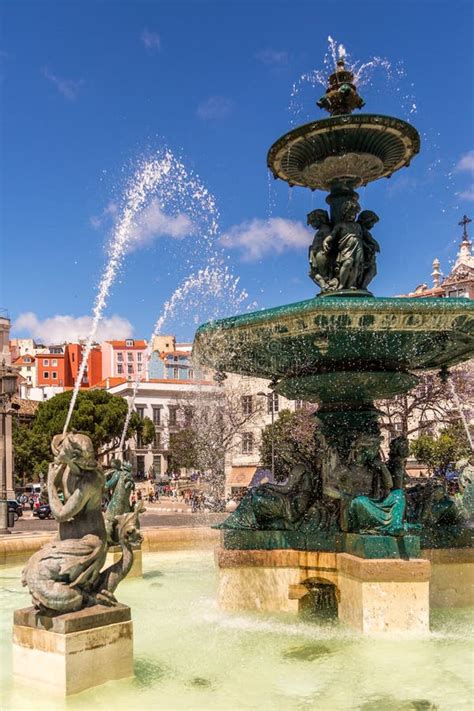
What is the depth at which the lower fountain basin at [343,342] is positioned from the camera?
7.33 metres

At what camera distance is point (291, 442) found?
30.8ft

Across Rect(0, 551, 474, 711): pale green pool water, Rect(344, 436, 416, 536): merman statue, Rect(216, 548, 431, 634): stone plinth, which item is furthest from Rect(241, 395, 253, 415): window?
Rect(344, 436, 416, 536): merman statue

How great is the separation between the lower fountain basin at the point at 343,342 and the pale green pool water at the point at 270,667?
2.65 m

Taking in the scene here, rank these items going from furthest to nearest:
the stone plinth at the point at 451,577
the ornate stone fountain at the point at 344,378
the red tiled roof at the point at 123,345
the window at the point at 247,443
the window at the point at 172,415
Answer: the red tiled roof at the point at 123,345
the window at the point at 172,415
the window at the point at 247,443
the stone plinth at the point at 451,577
the ornate stone fountain at the point at 344,378

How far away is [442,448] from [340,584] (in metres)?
26.2

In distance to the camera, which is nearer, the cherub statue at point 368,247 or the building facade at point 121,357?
the cherub statue at point 368,247

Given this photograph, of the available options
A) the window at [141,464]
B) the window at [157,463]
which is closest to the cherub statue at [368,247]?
the window at [141,464]

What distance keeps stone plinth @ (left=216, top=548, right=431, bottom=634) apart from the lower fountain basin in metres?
2.03

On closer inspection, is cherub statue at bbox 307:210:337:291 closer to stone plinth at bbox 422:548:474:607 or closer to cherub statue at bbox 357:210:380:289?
cherub statue at bbox 357:210:380:289

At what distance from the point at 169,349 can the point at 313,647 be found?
80399 mm

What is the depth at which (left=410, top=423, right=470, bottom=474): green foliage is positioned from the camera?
99.5ft

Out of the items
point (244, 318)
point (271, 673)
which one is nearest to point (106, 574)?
point (271, 673)

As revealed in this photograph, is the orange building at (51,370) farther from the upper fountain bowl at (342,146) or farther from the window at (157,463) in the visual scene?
the upper fountain bowl at (342,146)

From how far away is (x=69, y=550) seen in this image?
5.29 metres
